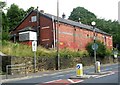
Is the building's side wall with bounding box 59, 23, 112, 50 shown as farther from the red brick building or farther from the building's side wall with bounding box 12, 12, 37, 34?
the building's side wall with bounding box 12, 12, 37, 34

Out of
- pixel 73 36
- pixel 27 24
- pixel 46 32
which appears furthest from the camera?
pixel 27 24

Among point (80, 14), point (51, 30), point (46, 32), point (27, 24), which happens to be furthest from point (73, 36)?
point (80, 14)

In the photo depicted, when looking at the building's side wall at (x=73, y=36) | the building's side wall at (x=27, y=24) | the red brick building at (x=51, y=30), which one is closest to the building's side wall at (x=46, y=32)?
the red brick building at (x=51, y=30)

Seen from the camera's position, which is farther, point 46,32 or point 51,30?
point 46,32

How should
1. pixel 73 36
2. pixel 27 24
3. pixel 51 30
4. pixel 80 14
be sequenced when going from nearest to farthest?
pixel 51 30, pixel 73 36, pixel 27 24, pixel 80 14

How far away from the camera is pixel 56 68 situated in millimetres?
42156

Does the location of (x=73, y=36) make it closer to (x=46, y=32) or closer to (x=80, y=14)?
(x=46, y=32)

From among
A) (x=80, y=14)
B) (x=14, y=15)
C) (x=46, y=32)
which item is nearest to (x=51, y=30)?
(x=46, y=32)

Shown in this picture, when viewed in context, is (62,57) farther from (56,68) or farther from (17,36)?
(17,36)

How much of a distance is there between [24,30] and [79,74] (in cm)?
3613

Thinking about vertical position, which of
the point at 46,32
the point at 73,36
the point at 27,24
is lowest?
the point at 73,36

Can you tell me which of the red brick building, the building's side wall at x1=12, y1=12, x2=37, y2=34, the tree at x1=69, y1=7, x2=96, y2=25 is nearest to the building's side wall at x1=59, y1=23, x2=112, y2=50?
the red brick building

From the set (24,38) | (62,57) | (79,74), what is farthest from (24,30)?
(79,74)

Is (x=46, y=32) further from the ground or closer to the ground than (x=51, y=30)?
closer to the ground
